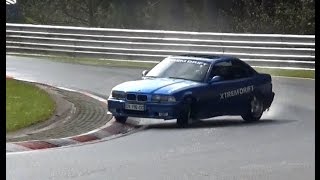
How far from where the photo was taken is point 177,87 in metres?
14.6

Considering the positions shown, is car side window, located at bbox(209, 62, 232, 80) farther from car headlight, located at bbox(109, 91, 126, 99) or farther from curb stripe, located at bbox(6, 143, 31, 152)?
curb stripe, located at bbox(6, 143, 31, 152)

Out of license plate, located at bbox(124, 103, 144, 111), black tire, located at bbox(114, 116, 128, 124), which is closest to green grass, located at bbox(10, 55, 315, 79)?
black tire, located at bbox(114, 116, 128, 124)

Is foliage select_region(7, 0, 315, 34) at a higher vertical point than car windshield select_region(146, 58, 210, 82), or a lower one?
lower

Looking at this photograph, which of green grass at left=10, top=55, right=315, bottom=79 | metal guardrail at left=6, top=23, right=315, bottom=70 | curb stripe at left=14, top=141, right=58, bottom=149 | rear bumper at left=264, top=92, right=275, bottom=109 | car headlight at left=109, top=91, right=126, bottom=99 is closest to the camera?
curb stripe at left=14, top=141, right=58, bottom=149

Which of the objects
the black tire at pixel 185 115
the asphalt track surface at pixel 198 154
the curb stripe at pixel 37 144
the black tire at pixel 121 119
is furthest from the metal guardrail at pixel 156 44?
the curb stripe at pixel 37 144

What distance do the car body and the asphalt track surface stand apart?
12.5 inches

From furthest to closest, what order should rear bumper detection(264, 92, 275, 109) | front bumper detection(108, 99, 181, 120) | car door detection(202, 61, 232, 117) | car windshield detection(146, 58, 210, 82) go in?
rear bumper detection(264, 92, 275, 109)
car windshield detection(146, 58, 210, 82)
car door detection(202, 61, 232, 117)
front bumper detection(108, 99, 181, 120)

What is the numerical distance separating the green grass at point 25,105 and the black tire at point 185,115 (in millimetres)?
2464

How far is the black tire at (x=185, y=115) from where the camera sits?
47.6 feet

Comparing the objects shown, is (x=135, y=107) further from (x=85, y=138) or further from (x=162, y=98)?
(x=85, y=138)

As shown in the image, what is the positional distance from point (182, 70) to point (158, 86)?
103cm

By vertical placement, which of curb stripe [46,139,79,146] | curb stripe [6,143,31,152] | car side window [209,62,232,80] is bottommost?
curb stripe [46,139,79,146]

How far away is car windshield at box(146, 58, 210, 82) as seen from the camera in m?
15.3

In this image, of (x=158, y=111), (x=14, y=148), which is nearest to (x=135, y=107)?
(x=158, y=111)
